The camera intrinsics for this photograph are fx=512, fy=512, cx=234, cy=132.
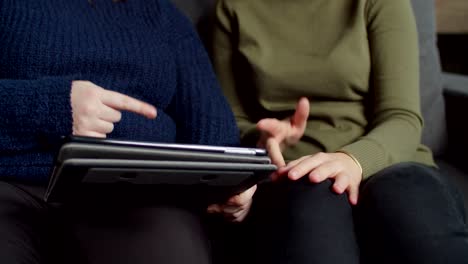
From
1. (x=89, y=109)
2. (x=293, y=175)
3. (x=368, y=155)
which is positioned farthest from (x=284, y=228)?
(x=89, y=109)

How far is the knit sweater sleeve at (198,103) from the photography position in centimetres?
99

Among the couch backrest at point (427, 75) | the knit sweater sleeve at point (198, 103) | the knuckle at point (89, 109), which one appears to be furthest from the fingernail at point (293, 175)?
the couch backrest at point (427, 75)

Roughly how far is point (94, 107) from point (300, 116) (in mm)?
368

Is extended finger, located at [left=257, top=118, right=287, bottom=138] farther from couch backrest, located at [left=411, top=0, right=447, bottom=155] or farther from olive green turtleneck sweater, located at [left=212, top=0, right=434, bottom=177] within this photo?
couch backrest, located at [left=411, top=0, right=447, bottom=155]

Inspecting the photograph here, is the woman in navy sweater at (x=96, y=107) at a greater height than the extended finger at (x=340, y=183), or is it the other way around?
the woman in navy sweater at (x=96, y=107)

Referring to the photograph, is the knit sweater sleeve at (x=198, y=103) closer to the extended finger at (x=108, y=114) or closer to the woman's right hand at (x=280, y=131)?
the woman's right hand at (x=280, y=131)

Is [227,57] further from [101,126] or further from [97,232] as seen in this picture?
[97,232]

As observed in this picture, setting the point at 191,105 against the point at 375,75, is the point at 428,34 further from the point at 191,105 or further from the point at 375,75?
the point at 191,105

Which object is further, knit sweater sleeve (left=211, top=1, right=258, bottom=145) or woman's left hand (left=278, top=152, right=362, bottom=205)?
knit sweater sleeve (left=211, top=1, right=258, bottom=145)

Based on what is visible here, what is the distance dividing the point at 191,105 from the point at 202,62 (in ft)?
0.34

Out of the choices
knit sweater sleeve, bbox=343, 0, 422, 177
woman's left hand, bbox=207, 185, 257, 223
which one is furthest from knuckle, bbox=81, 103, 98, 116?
knit sweater sleeve, bbox=343, 0, 422, 177

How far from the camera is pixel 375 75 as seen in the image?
103 cm

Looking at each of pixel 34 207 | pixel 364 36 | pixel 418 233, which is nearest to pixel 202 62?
pixel 364 36

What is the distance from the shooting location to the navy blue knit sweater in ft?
2.54
